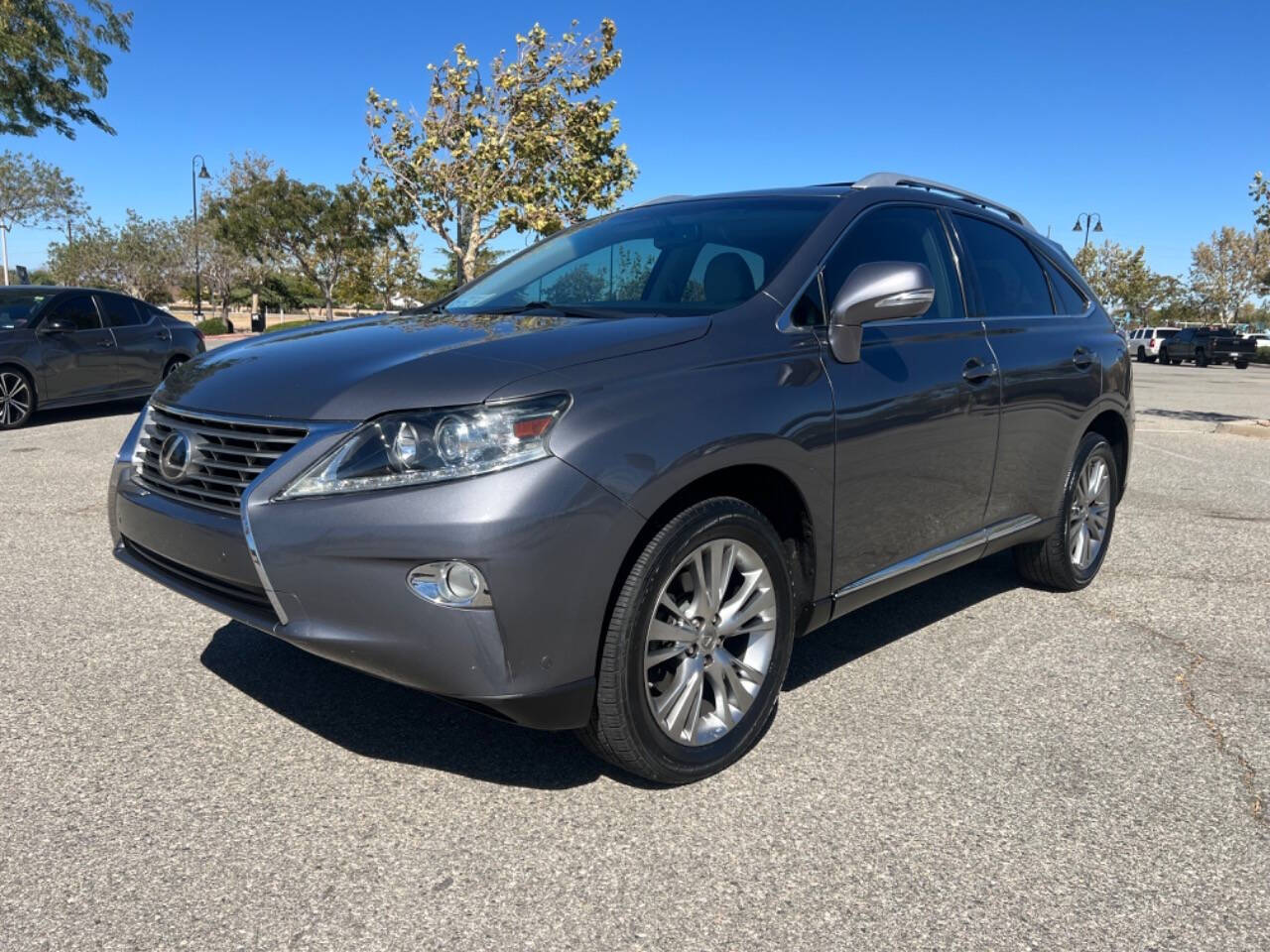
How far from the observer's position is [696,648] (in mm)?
2877

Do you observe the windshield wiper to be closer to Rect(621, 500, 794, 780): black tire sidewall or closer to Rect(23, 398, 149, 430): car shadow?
Rect(621, 500, 794, 780): black tire sidewall

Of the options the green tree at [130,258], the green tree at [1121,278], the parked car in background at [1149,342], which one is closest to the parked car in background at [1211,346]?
the parked car in background at [1149,342]

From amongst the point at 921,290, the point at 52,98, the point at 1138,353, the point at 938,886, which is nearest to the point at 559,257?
the point at 921,290

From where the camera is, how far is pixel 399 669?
2488 millimetres

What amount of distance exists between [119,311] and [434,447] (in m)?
10.5

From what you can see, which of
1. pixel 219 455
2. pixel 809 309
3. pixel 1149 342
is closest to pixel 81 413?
pixel 219 455

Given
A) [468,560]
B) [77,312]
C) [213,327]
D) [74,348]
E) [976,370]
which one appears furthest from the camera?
[213,327]

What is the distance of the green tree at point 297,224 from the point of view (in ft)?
150

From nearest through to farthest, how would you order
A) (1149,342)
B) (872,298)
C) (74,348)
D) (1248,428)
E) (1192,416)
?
(872,298) < (74,348) < (1248,428) < (1192,416) < (1149,342)

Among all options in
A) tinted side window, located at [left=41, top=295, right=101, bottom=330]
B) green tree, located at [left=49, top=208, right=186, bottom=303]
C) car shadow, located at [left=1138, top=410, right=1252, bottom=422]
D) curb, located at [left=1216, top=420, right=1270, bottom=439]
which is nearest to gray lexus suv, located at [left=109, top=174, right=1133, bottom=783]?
tinted side window, located at [left=41, top=295, right=101, bottom=330]

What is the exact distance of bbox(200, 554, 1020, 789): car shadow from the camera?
3.03 meters

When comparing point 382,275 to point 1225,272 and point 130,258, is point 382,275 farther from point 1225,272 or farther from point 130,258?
point 1225,272

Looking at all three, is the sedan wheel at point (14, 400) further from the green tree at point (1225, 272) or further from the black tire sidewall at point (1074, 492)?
the green tree at point (1225, 272)

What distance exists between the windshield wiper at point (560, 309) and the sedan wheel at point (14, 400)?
8.59 metres
